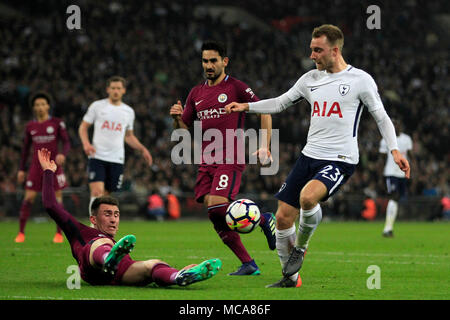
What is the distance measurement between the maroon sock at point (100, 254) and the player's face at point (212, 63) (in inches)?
111

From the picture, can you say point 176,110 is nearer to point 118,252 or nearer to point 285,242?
point 285,242

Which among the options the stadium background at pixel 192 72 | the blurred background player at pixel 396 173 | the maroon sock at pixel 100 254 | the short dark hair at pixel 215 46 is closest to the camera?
the maroon sock at pixel 100 254

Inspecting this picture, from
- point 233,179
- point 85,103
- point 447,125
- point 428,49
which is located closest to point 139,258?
point 233,179

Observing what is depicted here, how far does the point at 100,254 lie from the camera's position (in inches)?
266

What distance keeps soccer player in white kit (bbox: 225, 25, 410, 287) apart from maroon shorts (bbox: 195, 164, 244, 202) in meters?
1.16

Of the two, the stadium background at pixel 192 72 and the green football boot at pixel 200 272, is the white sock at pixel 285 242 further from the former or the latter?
the stadium background at pixel 192 72

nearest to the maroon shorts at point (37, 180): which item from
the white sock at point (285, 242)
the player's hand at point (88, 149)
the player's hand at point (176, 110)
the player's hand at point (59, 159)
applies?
the player's hand at point (59, 159)

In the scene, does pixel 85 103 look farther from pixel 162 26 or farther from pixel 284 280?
pixel 284 280

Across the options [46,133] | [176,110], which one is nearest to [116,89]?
[46,133]

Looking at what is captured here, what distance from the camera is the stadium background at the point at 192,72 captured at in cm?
2462

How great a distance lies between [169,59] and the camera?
1179 inches

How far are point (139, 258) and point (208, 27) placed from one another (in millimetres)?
23108

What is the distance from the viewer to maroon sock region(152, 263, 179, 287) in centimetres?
679

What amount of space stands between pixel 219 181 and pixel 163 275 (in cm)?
210
